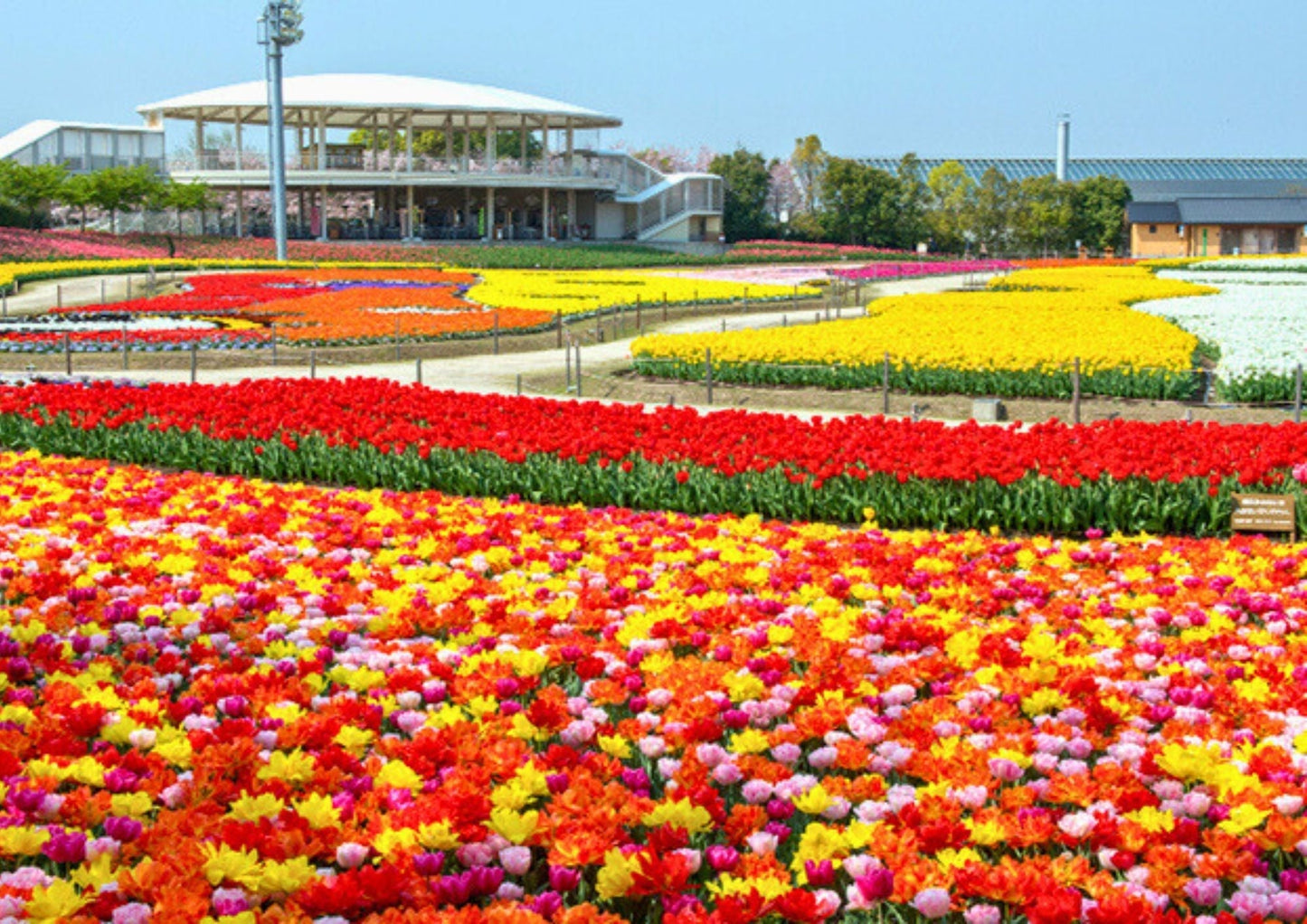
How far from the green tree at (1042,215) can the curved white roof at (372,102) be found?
Answer: 26445mm

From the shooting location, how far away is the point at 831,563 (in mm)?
8781

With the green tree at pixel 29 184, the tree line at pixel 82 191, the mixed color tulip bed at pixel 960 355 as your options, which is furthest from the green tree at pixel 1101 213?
the mixed color tulip bed at pixel 960 355

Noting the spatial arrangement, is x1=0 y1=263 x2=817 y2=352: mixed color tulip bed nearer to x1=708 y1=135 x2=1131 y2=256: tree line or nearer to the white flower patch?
the white flower patch

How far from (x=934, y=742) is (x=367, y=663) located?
2371 mm

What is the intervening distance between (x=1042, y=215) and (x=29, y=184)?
5602cm

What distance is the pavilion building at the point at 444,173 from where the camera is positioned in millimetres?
78688

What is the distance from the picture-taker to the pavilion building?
78.7 meters

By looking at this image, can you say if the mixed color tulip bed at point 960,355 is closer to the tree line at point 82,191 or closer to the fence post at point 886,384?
the fence post at point 886,384

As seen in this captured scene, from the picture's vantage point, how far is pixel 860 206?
9956 cm

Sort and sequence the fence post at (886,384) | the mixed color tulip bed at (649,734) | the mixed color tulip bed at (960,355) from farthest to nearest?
the mixed color tulip bed at (960,355), the fence post at (886,384), the mixed color tulip bed at (649,734)

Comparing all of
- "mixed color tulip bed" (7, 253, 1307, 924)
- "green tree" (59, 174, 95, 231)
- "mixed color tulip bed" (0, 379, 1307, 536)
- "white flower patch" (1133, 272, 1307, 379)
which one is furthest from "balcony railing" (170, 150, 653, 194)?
"mixed color tulip bed" (7, 253, 1307, 924)

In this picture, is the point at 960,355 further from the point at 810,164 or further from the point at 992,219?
the point at 810,164

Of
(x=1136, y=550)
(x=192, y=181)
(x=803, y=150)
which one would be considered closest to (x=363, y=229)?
(x=192, y=181)

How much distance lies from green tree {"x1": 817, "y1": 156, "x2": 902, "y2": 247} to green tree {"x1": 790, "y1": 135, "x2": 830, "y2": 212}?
19.1 ft
